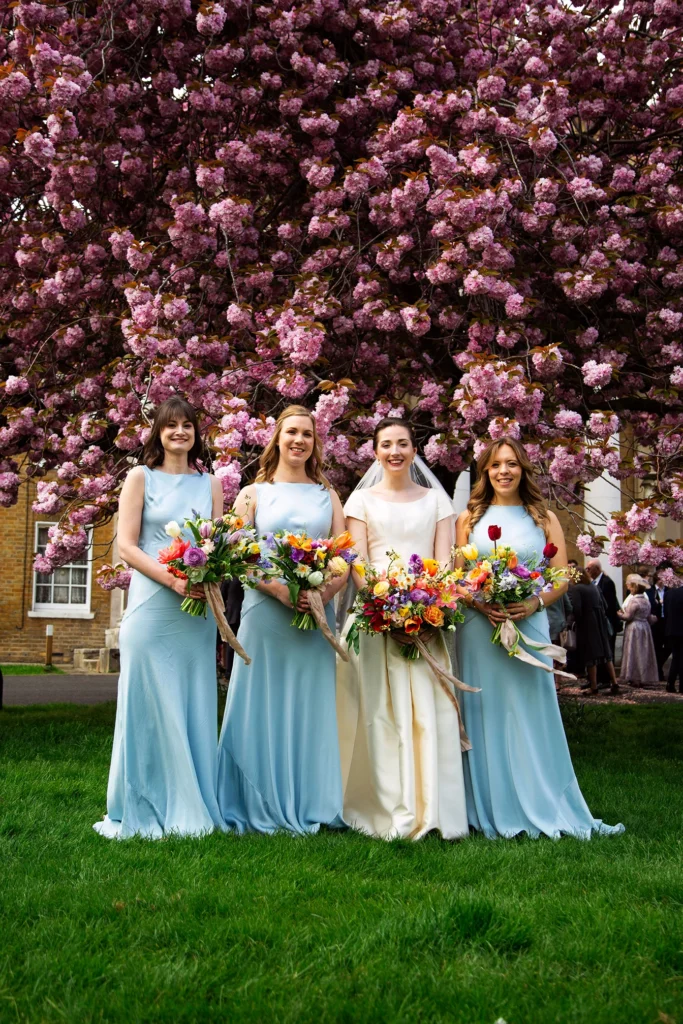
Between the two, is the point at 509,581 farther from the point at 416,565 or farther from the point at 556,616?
the point at 556,616

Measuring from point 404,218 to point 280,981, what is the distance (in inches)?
253

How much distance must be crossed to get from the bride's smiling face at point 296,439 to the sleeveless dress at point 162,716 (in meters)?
0.66

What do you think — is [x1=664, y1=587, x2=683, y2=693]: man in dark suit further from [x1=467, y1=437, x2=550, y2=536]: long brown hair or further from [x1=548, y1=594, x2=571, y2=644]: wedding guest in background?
[x1=467, y1=437, x2=550, y2=536]: long brown hair

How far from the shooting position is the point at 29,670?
21062mm

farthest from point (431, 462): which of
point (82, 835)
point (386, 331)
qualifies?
point (82, 835)

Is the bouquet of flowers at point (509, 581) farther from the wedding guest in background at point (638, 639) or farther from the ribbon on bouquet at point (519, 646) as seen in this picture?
the wedding guest in background at point (638, 639)

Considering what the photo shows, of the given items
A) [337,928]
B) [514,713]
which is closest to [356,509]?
[514,713]

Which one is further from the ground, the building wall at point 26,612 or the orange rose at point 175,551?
the orange rose at point 175,551

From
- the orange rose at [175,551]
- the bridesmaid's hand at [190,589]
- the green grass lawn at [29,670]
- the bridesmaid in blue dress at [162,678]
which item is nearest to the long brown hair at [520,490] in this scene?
the bridesmaid in blue dress at [162,678]

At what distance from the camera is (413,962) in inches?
139

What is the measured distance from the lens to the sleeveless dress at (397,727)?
5641 mm

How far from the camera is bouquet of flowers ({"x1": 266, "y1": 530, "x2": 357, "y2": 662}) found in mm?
5668

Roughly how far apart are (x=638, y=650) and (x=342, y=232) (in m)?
11.2

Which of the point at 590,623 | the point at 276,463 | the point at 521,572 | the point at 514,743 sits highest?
the point at 276,463
